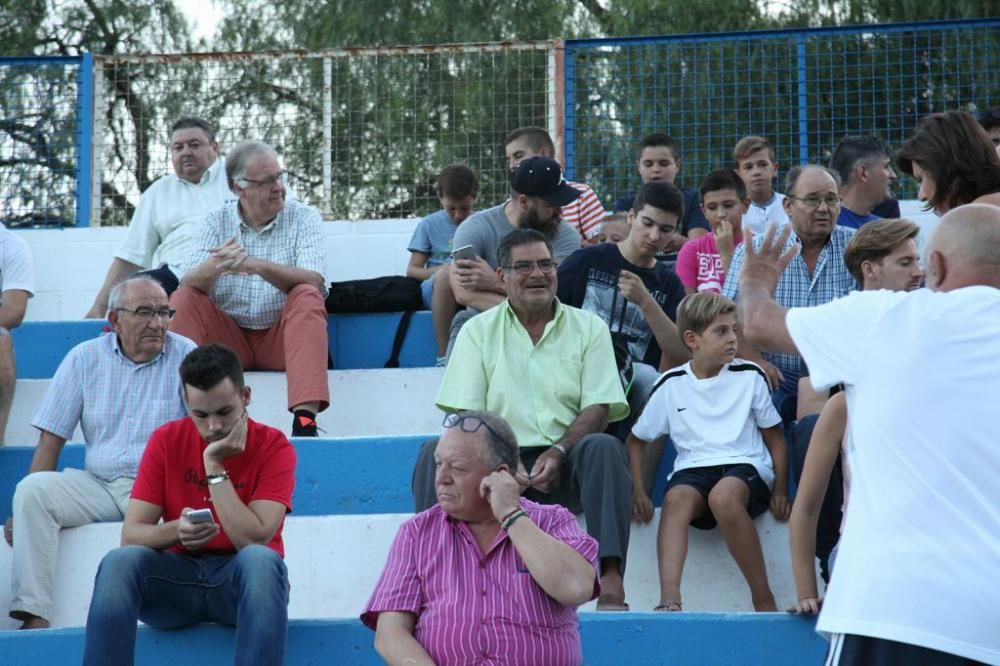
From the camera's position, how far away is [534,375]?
14.5 feet

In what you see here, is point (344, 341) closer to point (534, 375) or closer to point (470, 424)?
point (534, 375)

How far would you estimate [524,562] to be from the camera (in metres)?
3.09

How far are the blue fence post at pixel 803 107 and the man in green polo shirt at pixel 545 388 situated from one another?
3.12 meters

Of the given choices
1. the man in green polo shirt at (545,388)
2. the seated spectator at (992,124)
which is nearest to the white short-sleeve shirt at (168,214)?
the man in green polo shirt at (545,388)

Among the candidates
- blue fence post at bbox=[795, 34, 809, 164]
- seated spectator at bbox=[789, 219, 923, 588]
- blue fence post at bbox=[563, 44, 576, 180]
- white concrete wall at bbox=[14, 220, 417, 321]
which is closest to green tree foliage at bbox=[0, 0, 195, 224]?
white concrete wall at bbox=[14, 220, 417, 321]

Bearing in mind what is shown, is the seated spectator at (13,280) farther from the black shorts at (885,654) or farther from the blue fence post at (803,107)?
the blue fence post at (803,107)

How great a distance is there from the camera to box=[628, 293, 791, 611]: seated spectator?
13.3 ft

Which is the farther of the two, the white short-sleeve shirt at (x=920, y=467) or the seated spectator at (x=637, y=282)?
the seated spectator at (x=637, y=282)

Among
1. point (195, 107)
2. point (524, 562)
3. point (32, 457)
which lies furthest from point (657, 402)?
point (195, 107)

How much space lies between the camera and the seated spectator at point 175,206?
6.23 m

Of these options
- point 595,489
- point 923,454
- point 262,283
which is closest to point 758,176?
point 262,283

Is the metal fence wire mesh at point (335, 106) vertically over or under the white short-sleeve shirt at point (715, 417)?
over

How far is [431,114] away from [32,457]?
3348mm

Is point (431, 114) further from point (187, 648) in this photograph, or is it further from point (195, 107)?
point (187, 648)
